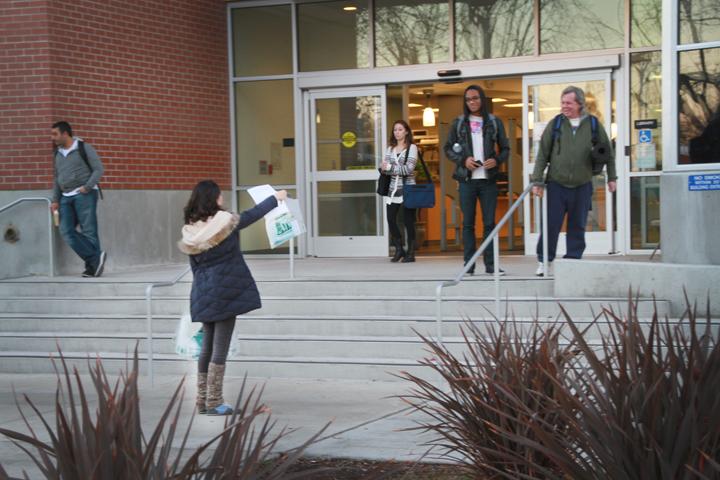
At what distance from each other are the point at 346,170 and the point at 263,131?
1536 millimetres

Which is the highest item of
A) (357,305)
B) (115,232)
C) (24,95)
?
(24,95)

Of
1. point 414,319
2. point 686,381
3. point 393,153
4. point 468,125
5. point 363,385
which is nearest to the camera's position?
point 686,381

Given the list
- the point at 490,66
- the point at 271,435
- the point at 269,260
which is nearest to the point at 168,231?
the point at 269,260

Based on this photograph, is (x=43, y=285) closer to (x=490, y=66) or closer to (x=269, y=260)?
(x=269, y=260)

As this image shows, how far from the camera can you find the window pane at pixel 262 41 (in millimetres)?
15664

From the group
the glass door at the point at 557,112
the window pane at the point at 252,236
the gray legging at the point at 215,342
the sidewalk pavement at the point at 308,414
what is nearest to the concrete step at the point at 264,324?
the sidewalk pavement at the point at 308,414

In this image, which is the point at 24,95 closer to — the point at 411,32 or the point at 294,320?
the point at 294,320

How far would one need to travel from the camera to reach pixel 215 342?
768 cm

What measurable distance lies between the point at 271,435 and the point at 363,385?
6.78 ft

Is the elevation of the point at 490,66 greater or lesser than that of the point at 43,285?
greater

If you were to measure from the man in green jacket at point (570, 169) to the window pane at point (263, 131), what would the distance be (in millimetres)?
6132

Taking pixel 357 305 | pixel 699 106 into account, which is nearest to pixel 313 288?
pixel 357 305

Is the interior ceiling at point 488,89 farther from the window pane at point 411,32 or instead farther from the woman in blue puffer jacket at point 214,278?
the woman in blue puffer jacket at point 214,278

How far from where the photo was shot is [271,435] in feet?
23.5
